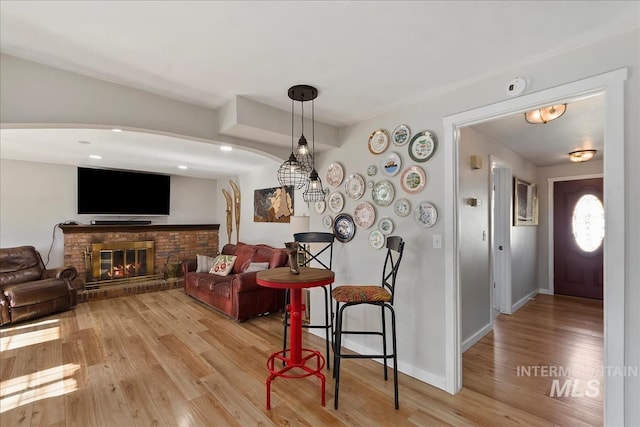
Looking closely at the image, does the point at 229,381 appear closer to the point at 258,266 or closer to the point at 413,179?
the point at 258,266

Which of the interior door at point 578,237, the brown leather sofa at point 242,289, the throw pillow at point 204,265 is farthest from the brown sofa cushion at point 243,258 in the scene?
the interior door at point 578,237

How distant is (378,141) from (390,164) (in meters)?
0.26

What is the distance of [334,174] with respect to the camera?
299cm

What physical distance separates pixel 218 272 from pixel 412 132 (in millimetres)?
3609

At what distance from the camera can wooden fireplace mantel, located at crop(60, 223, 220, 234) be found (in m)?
4.91

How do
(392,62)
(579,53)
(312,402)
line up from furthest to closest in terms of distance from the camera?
(312,402)
(392,62)
(579,53)

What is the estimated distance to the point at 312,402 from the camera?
6.68ft

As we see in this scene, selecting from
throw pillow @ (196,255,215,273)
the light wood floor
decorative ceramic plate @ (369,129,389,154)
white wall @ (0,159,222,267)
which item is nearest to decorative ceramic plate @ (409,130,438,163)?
decorative ceramic plate @ (369,129,389,154)

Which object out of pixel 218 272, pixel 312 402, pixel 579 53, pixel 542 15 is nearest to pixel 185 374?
pixel 312 402

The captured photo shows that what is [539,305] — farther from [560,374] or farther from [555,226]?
[560,374]

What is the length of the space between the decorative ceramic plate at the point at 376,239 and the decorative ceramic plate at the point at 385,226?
42 millimetres

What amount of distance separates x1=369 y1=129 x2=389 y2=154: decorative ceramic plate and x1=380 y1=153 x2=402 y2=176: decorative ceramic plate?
0.09m

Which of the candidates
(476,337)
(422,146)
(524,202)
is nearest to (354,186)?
(422,146)

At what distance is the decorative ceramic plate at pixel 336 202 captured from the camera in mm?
2916
